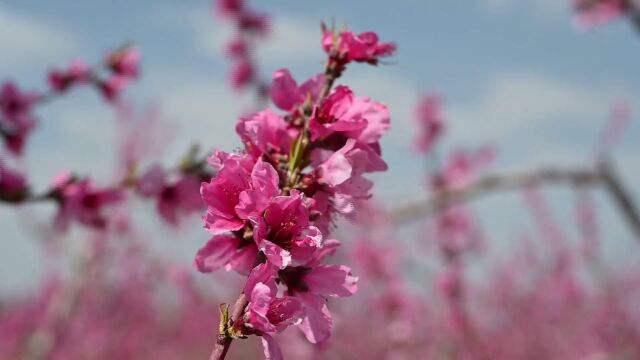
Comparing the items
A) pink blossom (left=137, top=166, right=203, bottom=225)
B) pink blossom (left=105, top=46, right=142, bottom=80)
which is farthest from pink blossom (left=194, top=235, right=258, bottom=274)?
pink blossom (left=105, top=46, right=142, bottom=80)

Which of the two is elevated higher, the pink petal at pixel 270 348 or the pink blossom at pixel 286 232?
the pink blossom at pixel 286 232

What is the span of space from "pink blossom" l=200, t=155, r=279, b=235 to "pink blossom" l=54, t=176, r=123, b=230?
134cm

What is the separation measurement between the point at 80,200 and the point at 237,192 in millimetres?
1383

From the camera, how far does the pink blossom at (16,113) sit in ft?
8.12

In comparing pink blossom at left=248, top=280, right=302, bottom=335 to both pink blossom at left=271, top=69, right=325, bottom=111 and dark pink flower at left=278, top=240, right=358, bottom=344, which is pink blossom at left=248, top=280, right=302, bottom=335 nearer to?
dark pink flower at left=278, top=240, right=358, bottom=344

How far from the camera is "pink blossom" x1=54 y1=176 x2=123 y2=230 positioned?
2193 mm

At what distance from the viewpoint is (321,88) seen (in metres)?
1.24

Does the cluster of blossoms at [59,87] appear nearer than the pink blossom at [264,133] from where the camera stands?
No

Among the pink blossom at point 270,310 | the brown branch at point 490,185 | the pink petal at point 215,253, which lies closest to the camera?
the pink blossom at point 270,310

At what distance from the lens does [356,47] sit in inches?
47.0

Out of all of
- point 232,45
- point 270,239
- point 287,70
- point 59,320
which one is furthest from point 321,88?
point 59,320

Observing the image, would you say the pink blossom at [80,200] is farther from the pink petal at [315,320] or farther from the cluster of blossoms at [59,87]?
the pink petal at [315,320]

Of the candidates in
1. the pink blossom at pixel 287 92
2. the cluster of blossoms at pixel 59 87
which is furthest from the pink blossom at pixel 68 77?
the pink blossom at pixel 287 92

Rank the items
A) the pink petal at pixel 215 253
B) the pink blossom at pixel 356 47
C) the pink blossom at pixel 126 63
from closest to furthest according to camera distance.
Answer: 1. the pink petal at pixel 215 253
2. the pink blossom at pixel 356 47
3. the pink blossom at pixel 126 63
